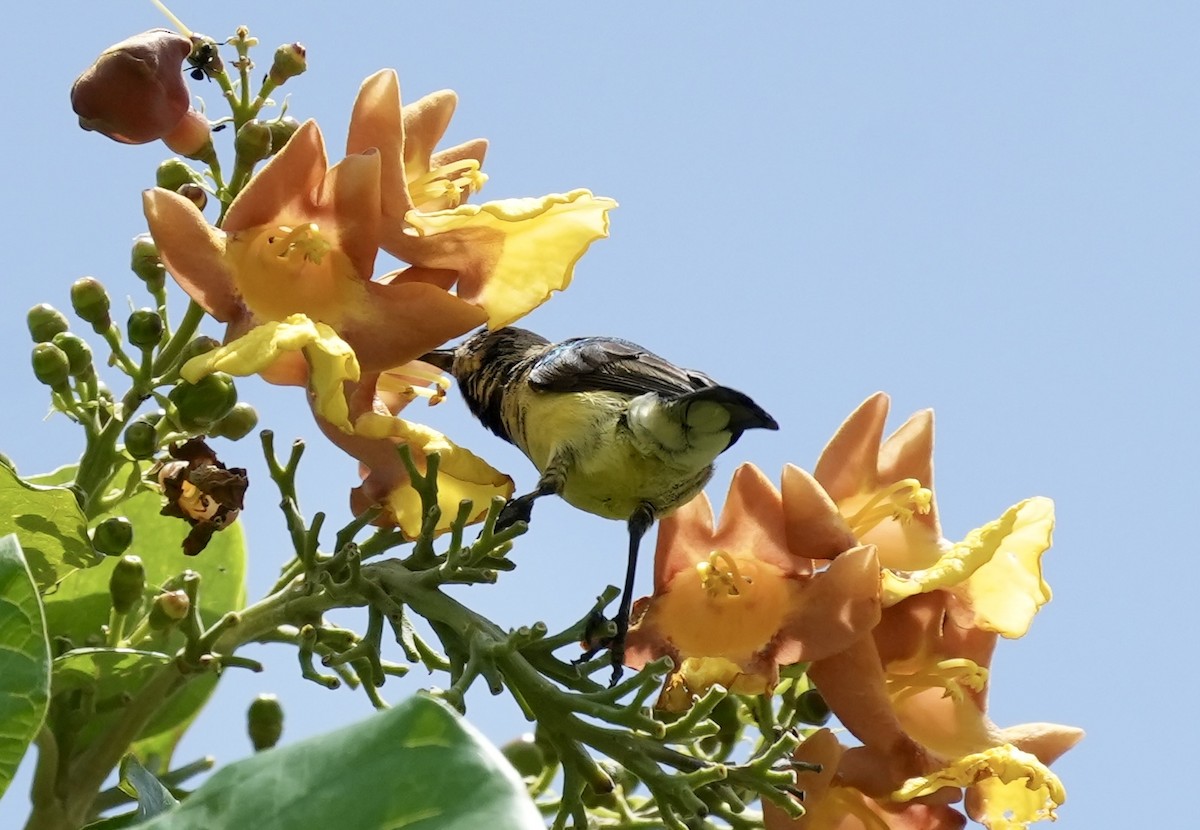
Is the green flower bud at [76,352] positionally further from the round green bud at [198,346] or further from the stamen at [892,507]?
the stamen at [892,507]

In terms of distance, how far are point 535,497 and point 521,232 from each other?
2.59 feet

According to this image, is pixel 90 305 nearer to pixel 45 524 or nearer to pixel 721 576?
pixel 45 524

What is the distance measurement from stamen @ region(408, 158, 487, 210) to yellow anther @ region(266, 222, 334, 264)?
0.95 ft

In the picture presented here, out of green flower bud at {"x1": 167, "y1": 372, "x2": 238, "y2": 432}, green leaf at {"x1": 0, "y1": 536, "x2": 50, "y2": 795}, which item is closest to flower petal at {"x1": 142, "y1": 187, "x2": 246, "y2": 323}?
green flower bud at {"x1": 167, "y1": 372, "x2": 238, "y2": 432}

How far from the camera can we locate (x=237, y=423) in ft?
9.07

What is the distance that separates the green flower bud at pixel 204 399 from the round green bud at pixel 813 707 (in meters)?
1.12

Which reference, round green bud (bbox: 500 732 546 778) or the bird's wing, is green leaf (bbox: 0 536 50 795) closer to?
round green bud (bbox: 500 732 546 778)

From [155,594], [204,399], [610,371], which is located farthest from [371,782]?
[610,371]

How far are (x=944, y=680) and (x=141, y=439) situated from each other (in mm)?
1435

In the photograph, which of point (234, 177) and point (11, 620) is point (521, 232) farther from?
point (11, 620)

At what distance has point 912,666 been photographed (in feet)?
9.07

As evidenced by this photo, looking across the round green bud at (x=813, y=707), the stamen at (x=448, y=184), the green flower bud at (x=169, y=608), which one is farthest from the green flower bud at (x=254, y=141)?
the round green bud at (x=813, y=707)

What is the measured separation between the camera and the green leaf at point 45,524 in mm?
2566

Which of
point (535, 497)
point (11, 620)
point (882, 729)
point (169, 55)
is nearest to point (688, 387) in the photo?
point (535, 497)
